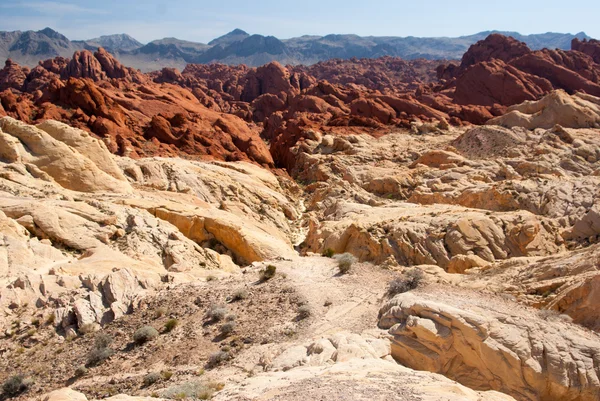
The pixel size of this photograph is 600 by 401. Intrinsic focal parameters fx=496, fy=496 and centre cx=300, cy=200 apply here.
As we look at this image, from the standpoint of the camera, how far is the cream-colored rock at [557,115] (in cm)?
5088

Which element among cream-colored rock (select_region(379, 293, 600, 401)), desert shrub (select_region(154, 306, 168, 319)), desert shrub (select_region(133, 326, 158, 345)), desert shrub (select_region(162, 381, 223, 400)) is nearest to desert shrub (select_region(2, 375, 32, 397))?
desert shrub (select_region(133, 326, 158, 345))

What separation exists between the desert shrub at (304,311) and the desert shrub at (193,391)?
3.92 metres

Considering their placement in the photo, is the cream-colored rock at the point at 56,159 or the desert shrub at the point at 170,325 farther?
the cream-colored rock at the point at 56,159

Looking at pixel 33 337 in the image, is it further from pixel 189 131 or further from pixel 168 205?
pixel 189 131

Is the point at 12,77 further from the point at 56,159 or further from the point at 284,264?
the point at 284,264

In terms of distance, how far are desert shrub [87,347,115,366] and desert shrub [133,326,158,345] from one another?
2.57 feet

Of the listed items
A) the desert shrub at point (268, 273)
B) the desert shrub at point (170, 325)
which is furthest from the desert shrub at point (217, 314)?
the desert shrub at point (268, 273)

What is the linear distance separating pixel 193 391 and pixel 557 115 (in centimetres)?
5242

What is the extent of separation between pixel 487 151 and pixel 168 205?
32.9m

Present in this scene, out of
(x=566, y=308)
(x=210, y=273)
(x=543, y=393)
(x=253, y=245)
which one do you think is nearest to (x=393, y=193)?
(x=253, y=245)

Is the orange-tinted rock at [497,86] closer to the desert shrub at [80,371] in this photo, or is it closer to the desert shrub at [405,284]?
the desert shrub at [405,284]

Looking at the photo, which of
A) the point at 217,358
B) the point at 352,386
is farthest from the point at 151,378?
the point at 352,386

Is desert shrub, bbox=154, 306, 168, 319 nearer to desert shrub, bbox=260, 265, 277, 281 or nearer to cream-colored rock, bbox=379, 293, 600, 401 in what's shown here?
desert shrub, bbox=260, 265, 277, 281

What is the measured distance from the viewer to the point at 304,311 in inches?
540
